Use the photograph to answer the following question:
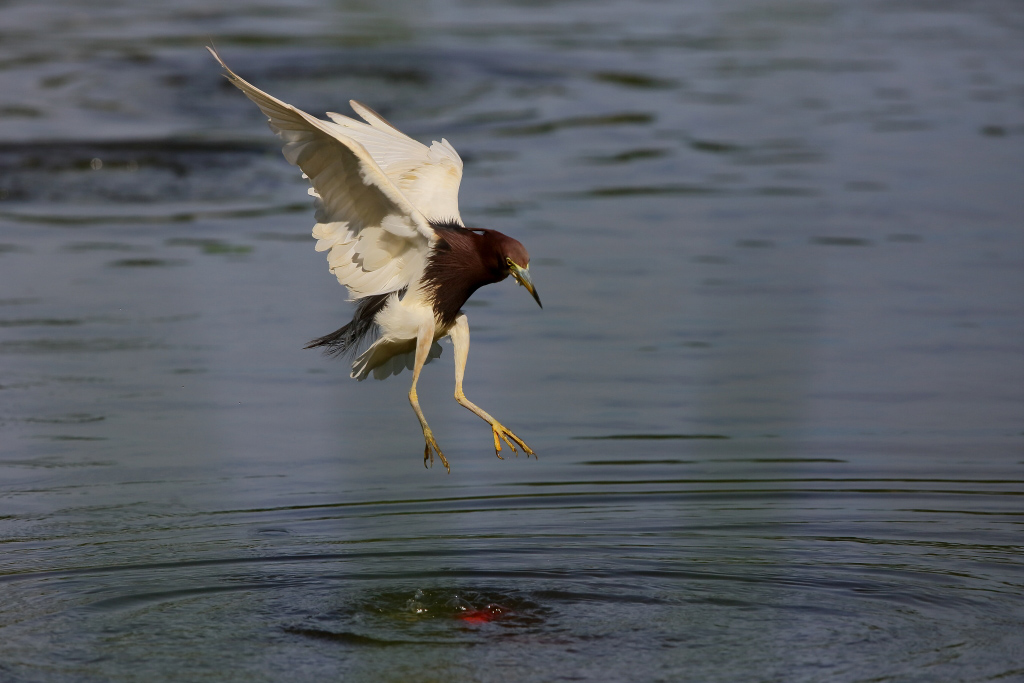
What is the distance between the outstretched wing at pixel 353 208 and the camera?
18.5 ft

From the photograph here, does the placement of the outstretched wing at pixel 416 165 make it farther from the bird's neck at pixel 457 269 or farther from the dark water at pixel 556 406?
the dark water at pixel 556 406

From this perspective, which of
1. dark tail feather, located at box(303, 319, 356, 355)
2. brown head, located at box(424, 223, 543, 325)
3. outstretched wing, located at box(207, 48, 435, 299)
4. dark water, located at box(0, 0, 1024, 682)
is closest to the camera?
dark water, located at box(0, 0, 1024, 682)

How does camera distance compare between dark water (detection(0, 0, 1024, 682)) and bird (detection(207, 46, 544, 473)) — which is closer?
dark water (detection(0, 0, 1024, 682))

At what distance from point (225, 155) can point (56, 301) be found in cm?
436

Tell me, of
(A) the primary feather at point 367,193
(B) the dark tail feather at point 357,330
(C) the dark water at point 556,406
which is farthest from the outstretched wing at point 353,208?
(C) the dark water at point 556,406

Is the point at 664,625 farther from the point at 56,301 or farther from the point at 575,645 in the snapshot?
the point at 56,301

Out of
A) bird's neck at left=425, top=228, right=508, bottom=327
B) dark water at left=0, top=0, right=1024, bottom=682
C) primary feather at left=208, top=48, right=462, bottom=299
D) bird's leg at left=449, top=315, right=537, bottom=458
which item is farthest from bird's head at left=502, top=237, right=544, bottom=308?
dark water at left=0, top=0, right=1024, bottom=682

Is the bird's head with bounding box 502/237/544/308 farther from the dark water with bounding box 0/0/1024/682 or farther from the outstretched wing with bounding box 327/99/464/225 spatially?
the dark water with bounding box 0/0/1024/682

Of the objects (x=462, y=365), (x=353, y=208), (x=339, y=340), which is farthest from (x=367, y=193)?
(x=339, y=340)

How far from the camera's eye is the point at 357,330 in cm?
657

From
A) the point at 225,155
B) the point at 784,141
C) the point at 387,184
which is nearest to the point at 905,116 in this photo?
the point at 784,141

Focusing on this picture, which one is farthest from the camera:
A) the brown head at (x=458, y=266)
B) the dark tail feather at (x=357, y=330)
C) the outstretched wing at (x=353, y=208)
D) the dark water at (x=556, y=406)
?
the dark tail feather at (x=357, y=330)

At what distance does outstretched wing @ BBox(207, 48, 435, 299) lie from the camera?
5.65m

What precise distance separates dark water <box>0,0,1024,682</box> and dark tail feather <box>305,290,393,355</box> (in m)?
0.50
